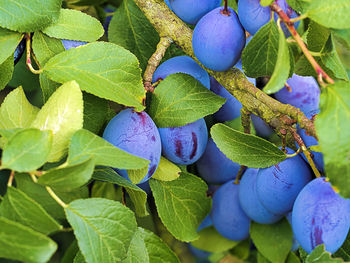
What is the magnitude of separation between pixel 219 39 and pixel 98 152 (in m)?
0.25

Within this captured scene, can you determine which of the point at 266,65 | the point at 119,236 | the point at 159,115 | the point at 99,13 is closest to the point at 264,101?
the point at 266,65

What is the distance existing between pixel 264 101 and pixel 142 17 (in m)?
0.34

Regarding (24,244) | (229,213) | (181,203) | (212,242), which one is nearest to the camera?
(24,244)

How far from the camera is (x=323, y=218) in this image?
0.63 meters

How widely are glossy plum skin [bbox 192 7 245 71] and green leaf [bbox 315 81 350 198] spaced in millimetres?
193

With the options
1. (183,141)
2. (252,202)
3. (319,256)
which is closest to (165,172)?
(183,141)

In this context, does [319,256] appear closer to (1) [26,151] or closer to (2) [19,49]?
(1) [26,151]

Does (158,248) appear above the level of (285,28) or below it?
below

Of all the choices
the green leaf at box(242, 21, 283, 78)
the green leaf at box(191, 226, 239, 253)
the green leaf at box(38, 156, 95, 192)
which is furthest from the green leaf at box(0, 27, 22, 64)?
the green leaf at box(191, 226, 239, 253)

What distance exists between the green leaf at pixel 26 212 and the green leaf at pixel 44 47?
0.24 meters

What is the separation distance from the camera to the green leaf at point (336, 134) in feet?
1.70

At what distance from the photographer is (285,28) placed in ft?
2.17

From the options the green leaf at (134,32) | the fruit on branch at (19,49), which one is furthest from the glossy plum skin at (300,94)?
the fruit on branch at (19,49)

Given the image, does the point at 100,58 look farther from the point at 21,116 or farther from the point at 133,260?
the point at 133,260
